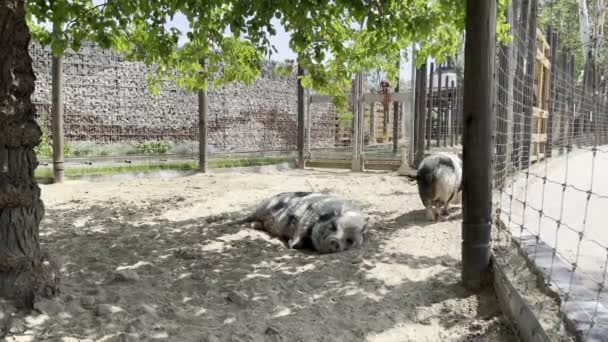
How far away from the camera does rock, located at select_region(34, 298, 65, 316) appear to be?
2759 mm

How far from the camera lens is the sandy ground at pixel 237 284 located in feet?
9.18

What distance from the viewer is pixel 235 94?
1494cm

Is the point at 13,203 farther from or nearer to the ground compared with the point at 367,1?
nearer to the ground

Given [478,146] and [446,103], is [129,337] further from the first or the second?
[446,103]

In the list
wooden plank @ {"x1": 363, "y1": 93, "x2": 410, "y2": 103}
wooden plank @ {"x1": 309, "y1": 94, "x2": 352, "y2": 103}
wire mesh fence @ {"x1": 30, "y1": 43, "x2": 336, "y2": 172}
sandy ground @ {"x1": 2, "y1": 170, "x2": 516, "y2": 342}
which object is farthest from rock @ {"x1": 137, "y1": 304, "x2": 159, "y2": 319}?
wooden plank @ {"x1": 309, "y1": 94, "x2": 352, "y2": 103}

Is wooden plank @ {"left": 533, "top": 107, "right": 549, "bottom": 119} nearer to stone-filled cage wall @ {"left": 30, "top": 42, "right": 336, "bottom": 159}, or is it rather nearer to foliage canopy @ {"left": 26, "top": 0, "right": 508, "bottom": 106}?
foliage canopy @ {"left": 26, "top": 0, "right": 508, "bottom": 106}

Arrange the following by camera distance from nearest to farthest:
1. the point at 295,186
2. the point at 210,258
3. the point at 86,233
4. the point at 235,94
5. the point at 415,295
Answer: the point at 415,295 < the point at 210,258 < the point at 86,233 < the point at 295,186 < the point at 235,94

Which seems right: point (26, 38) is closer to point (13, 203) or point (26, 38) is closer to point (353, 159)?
point (13, 203)

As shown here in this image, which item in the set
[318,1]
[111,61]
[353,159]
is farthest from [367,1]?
[111,61]

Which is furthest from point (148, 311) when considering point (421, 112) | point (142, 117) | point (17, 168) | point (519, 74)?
point (142, 117)

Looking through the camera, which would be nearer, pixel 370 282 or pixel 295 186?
pixel 370 282

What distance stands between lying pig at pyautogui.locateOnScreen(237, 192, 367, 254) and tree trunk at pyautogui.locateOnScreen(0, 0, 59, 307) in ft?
7.93

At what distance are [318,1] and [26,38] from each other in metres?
1.89

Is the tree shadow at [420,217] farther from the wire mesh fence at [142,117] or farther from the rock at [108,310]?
the wire mesh fence at [142,117]
